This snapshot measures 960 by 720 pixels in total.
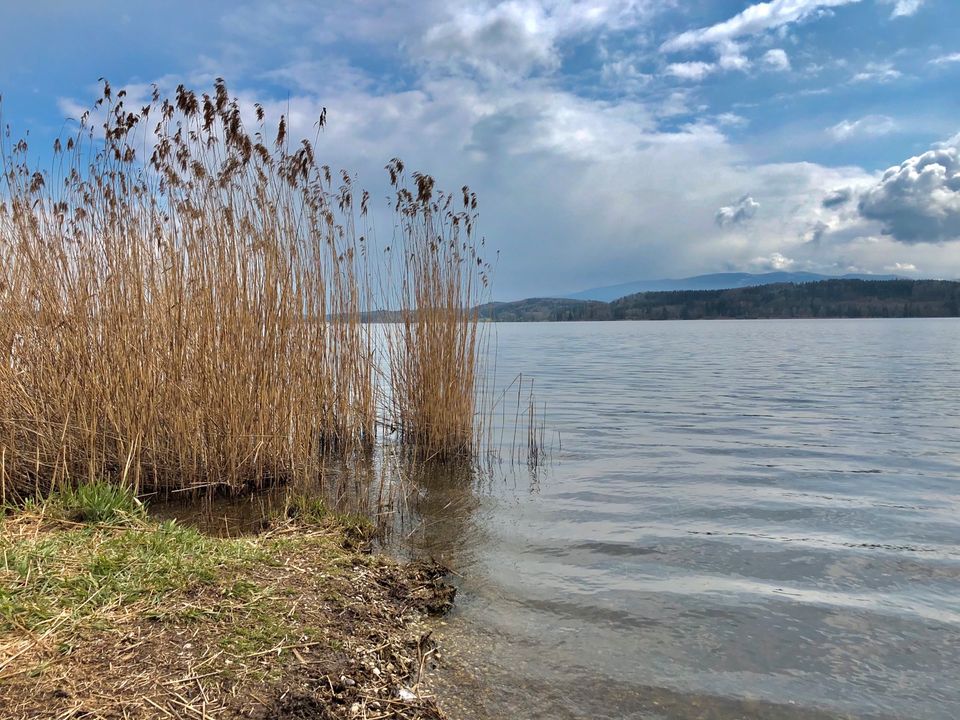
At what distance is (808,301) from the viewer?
69.6m

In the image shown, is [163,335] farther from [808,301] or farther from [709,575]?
[808,301]

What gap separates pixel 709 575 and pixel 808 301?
74.9 meters

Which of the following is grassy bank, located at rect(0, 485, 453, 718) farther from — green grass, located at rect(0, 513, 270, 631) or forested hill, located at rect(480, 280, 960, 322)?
forested hill, located at rect(480, 280, 960, 322)

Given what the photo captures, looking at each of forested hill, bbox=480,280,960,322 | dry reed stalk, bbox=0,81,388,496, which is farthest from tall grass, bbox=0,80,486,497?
forested hill, bbox=480,280,960,322

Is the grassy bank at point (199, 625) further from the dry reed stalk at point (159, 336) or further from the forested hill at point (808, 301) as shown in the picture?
the forested hill at point (808, 301)

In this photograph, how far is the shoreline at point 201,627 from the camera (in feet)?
7.14

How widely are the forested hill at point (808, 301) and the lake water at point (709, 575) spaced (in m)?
59.2

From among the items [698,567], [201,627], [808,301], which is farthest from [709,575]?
[808,301]

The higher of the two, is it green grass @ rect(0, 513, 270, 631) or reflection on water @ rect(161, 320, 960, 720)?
green grass @ rect(0, 513, 270, 631)

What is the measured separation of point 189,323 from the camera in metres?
4.98

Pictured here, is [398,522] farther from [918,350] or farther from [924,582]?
[918,350]

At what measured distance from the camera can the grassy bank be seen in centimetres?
218

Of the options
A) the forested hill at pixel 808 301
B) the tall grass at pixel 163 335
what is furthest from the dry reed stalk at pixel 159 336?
the forested hill at pixel 808 301

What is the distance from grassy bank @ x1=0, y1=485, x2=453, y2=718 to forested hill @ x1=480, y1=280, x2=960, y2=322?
63.3 metres
